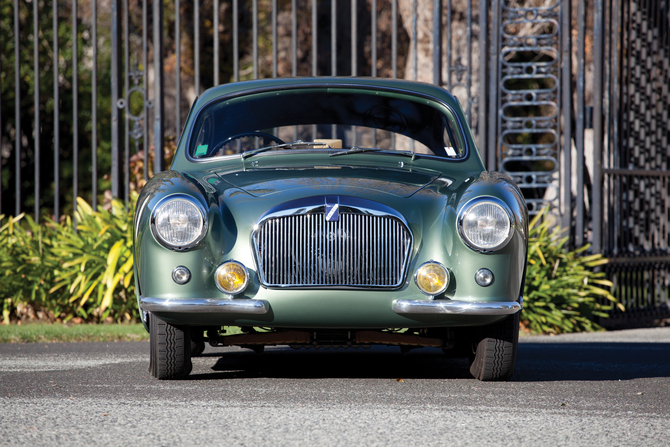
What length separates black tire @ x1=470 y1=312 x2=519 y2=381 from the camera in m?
4.19

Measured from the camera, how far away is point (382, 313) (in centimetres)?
390

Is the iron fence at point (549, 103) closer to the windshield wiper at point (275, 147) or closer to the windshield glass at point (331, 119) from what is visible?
the windshield glass at point (331, 119)

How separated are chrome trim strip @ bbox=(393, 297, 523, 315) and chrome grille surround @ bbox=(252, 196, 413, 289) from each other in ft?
0.34

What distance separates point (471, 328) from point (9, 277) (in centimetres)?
456

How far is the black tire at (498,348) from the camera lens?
419 centimetres

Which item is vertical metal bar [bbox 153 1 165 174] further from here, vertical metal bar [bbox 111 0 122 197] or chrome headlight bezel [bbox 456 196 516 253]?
chrome headlight bezel [bbox 456 196 516 253]

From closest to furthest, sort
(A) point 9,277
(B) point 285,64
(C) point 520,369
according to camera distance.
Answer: (C) point 520,369
(A) point 9,277
(B) point 285,64

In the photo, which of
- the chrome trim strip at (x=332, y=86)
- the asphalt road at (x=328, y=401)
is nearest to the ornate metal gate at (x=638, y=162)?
the asphalt road at (x=328, y=401)

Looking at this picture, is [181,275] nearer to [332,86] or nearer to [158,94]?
[332,86]

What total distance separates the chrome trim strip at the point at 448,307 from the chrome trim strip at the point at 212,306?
0.62 meters

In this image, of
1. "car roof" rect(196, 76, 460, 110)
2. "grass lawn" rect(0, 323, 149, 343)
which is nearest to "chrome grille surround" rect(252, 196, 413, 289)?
"car roof" rect(196, 76, 460, 110)

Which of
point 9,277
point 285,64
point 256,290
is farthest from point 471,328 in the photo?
point 285,64

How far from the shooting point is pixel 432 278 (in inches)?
154

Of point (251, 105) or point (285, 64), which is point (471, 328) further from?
point (285, 64)
